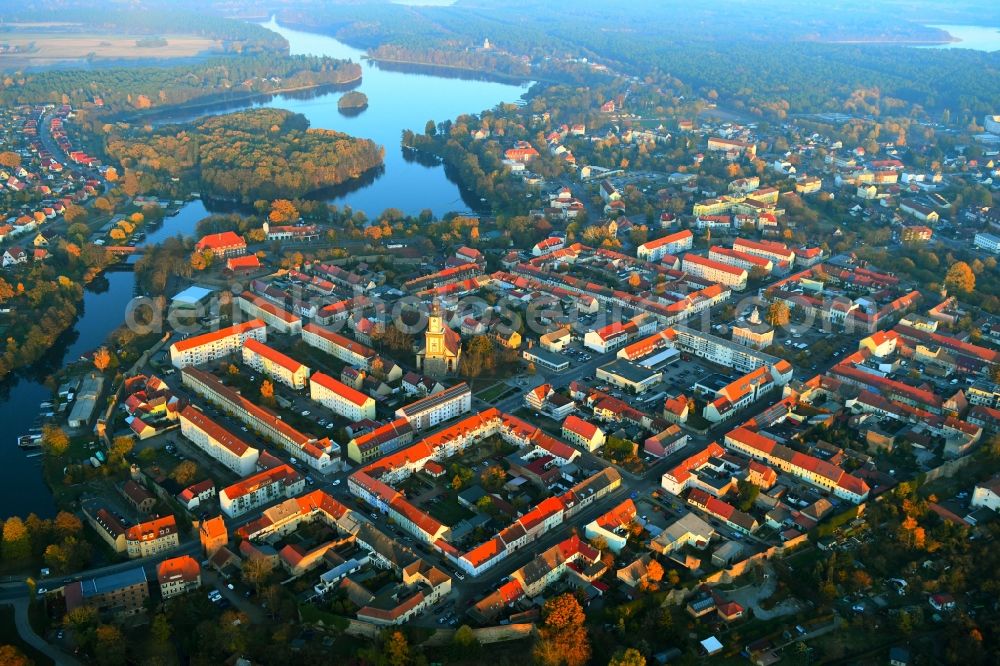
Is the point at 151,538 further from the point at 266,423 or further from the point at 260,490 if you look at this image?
the point at 266,423

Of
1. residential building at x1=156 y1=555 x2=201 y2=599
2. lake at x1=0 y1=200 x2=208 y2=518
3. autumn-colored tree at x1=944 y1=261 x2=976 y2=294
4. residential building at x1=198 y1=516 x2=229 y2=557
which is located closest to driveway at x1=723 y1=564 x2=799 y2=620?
residential building at x1=198 y1=516 x2=229 y2=557

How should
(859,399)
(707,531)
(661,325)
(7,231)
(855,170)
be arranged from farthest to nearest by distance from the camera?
(855,170), (7,231), (661,325), (859,399), (707,531)

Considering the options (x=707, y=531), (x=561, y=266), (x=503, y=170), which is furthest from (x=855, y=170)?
(x=707, y=531)

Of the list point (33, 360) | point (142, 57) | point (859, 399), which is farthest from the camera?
point (142, 57)

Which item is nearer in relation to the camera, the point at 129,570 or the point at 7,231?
the point at 129,570

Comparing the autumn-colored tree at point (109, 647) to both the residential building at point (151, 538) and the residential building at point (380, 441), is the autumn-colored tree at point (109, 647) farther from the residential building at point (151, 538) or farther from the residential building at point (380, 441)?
the residential building at point (380, 441)

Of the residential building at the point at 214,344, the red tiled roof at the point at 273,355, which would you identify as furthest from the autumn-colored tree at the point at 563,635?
the residential building at the point at 214,344

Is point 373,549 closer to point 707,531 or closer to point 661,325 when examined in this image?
point 707,531

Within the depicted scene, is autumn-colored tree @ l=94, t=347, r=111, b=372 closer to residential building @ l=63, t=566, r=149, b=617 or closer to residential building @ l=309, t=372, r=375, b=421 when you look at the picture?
residential building @ l=309, t=372, r=375, b=421
